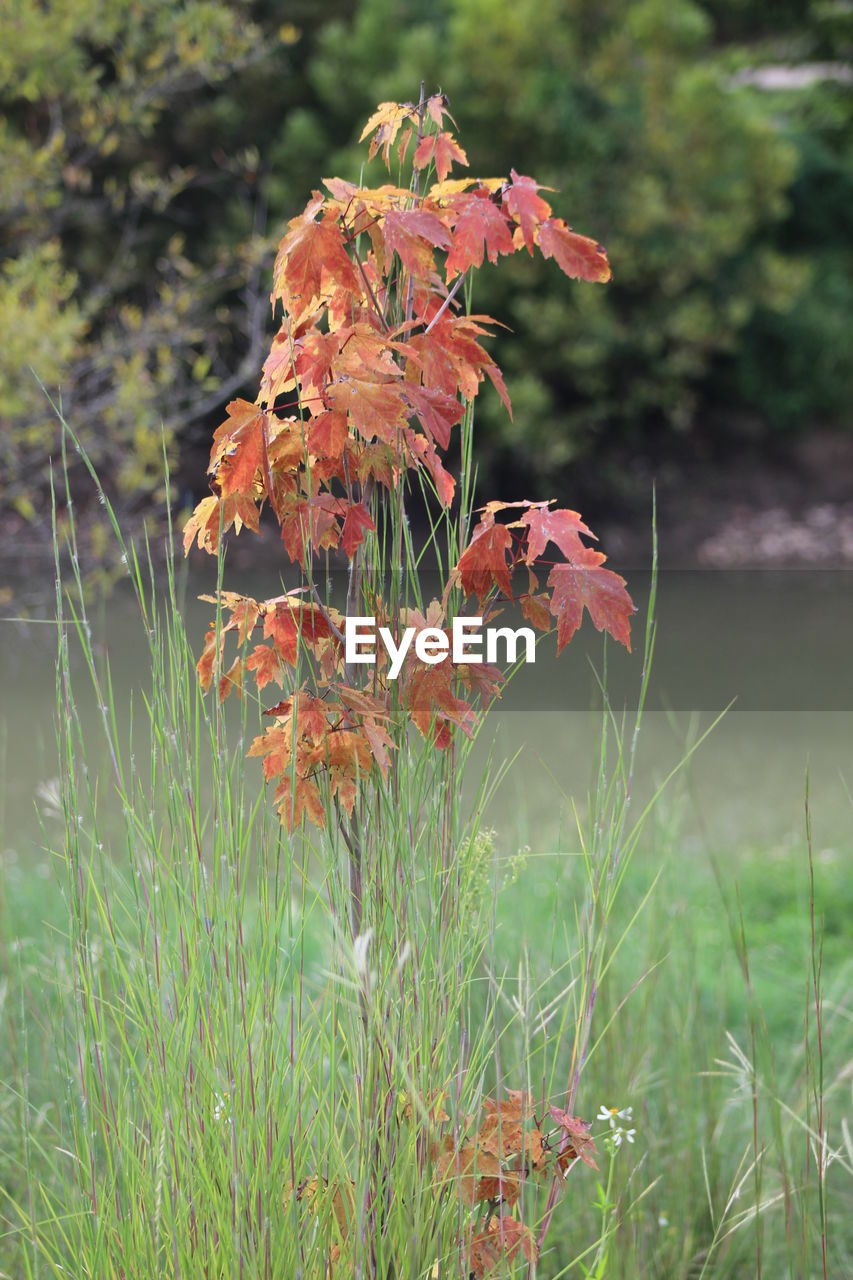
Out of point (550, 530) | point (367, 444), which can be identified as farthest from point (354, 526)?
point (550, 530)

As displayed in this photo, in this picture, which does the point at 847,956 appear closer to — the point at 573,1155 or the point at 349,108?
the point at 573,1155

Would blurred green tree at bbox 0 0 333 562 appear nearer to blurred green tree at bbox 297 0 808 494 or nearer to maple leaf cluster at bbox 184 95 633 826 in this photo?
maple leaf cluster at bbox 184 95 633 826

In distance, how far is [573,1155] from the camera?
1526mm

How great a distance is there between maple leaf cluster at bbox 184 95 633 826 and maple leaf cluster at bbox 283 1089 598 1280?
1.29ft

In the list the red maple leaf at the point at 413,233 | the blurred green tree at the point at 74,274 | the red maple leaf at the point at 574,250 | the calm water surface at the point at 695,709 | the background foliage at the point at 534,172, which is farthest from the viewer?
the background foliage at the point at 534,172

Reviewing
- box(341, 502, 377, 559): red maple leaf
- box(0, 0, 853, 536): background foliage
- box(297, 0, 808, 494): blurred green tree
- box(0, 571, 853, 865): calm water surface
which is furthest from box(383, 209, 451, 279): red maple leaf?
box(297, 0, 808, 494): blurred green tree

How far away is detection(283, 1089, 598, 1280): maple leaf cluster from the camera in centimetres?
139

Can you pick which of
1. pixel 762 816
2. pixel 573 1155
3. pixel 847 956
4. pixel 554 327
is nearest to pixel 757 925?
pixel 847 956

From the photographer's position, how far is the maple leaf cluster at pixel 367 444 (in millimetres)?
1342

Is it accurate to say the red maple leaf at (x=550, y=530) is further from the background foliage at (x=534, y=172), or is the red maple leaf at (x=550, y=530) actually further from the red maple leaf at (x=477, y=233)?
the background foliage at (x=534, y=172)

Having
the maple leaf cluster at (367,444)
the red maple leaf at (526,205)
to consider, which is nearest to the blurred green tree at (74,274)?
the maple leaf cluster at (367,444)

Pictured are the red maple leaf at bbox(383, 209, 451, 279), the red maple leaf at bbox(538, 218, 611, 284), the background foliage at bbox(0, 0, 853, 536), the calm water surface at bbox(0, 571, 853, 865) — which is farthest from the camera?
the background foliage at bbox(0, 0, 853, 536)

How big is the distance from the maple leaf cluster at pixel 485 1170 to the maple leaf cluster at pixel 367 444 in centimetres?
39

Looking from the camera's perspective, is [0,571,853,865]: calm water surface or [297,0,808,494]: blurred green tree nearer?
[0,571,853,865]: calm water surface
